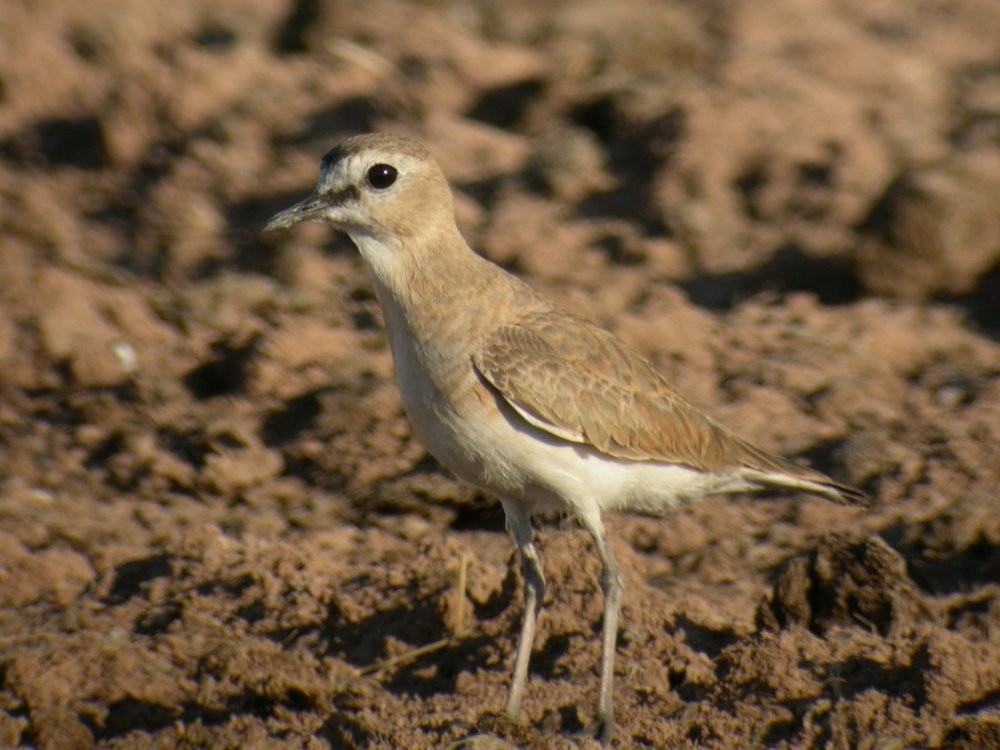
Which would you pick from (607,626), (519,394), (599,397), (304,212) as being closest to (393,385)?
(304,212)

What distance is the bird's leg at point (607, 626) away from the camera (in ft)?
17.3

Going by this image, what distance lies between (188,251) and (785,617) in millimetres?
5314

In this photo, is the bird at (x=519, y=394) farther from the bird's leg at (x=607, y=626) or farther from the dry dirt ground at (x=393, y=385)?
the dry dirt ground at (x=393, y=385)

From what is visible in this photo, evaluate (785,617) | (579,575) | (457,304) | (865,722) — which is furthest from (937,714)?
(457,304)

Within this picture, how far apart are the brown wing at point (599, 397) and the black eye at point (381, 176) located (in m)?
0.77

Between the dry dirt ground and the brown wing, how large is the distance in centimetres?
66

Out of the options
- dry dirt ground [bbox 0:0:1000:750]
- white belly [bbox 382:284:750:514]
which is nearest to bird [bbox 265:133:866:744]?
white belly [bbox 382:284:750:514]

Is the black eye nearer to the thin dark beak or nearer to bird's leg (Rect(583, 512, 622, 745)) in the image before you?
the thin dark beak

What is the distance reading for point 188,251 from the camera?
963 centimetres

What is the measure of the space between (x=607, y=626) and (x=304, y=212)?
211 centimetres

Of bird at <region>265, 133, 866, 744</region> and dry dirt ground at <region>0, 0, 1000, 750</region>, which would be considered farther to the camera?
dry dirt ground at <region>0, 0, 1000, 750</region>

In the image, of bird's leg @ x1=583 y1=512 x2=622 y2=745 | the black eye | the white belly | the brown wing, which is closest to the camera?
bird's leg @ x1=583 y1=512 x2=622 y2=745

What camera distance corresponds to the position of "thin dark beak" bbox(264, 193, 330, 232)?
587cm

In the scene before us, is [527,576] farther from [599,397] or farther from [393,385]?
[393,385]
